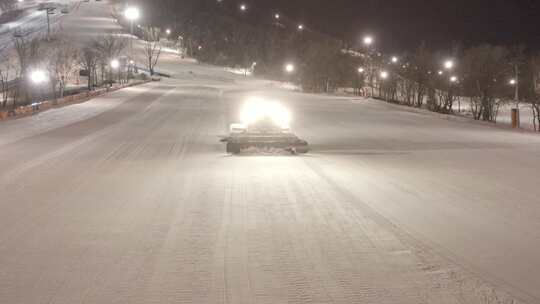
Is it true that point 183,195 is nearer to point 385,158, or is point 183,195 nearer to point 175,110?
point 385,158

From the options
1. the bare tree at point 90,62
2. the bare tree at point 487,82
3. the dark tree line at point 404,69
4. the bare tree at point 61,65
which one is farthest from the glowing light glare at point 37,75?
the bare tree at point 487,82

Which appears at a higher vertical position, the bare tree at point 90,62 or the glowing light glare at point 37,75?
the bare tree at point 90,62

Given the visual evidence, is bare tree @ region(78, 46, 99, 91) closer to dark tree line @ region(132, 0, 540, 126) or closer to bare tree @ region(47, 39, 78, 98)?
bare tree @ region(47, 39, 78, 98)

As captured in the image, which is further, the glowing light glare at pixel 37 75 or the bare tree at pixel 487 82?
the glowing light glare at pixel 37 75

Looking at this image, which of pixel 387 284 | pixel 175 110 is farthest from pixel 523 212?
pixel 175 110

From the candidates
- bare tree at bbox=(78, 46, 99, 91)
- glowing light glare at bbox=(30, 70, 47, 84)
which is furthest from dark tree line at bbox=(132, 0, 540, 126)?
glowing light glare at bbox=(30, 70, 47, 84)

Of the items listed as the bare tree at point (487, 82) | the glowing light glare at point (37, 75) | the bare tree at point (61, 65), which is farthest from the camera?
the bare tree at point (61, 65)

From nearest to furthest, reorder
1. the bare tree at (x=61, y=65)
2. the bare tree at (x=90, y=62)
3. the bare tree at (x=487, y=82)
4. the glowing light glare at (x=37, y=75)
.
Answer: the bare tree at (x=487, y=82) → the glowing light glare at (x=37, y=75) → the bare tree at (x=61, y=65) → the bare tree at (x=90, y=62)

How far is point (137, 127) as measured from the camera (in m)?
30.0

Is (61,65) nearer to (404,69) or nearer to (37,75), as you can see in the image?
(37,75)

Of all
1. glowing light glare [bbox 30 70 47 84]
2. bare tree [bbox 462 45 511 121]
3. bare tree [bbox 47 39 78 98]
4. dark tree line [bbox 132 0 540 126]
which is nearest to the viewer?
bare tree [bbox 462 45 511 121]

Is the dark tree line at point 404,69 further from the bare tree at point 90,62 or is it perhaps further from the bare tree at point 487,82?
the bare tree at point 90,62

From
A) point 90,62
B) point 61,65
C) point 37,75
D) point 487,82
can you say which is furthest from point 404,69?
point 61,65

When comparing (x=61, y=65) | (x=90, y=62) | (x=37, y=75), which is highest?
(x=90, y=62)
